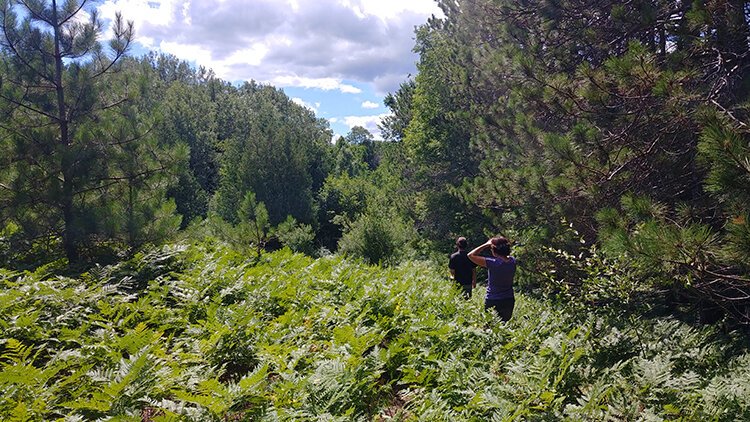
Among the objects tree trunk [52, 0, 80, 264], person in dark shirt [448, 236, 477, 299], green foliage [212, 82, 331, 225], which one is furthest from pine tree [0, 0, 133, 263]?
green foliage [212, 82, 331, 225]

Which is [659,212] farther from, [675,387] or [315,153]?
[315,153]

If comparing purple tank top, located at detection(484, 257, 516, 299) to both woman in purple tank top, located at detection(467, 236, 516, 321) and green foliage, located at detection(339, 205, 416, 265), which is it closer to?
woman in purple tank top, located at detection(467, 236, 516, 321)

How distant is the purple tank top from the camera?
20.2ft

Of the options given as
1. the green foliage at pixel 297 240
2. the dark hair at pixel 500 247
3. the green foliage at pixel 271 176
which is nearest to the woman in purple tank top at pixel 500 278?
the dark hair at pixel 500 247

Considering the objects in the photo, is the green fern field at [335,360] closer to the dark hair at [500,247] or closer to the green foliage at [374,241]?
the dark hair at [500,247]

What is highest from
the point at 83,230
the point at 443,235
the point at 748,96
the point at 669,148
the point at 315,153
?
the point at 315,153

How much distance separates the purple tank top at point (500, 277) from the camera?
616cm

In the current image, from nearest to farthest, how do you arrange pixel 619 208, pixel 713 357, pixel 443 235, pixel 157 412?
pixel 157 412 → pixel 713 357 → pixel 619 208 → pixel 443 235

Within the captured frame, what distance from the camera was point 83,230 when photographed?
854 centimetres

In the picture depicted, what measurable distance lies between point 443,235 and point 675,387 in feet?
50.5

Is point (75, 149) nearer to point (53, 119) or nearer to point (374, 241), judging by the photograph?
point (53, 119)

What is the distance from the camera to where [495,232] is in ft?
36.7

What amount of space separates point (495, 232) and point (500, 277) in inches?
203

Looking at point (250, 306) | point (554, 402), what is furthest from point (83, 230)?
point (554, 402)
